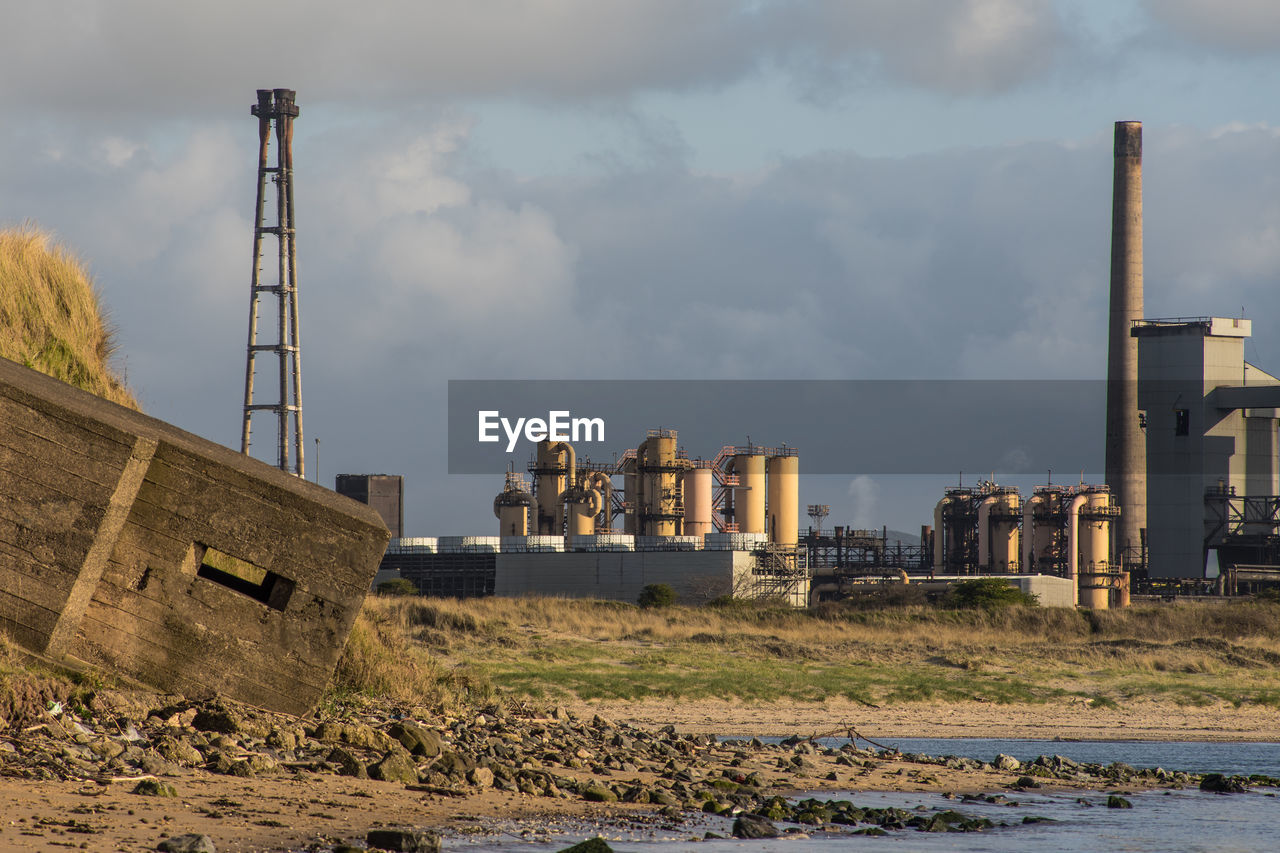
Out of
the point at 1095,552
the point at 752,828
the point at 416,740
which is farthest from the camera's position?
the point at 1095,552

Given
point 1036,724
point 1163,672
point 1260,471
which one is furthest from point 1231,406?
point 1036,724

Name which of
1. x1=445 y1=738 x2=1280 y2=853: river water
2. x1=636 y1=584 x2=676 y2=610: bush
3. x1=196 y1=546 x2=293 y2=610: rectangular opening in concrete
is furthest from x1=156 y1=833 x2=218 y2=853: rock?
x1=636 y1=584 x2=676 y2=610: bush

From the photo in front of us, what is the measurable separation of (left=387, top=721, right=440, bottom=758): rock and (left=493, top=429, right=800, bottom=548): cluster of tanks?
6255 cm

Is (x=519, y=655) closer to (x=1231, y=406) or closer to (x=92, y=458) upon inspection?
(x=92, y=458)

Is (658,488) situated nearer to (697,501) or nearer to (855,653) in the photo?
(697,501)

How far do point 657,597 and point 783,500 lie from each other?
60.8 ft

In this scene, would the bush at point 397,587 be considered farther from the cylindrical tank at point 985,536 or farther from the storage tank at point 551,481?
the cylindrical tank at point 985,536

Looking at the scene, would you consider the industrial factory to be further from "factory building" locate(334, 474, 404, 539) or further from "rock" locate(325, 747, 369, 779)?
"rock" locate(325, 747, 369, 779)

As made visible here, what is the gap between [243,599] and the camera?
43.4ft

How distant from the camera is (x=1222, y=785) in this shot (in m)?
20.0

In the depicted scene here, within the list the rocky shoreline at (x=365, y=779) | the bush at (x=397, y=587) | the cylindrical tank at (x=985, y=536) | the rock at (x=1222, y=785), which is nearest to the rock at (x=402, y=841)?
the rocky shoreline at (x=365, y=779)

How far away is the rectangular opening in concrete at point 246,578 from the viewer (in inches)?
525

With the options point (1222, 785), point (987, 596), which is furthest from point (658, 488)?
point (1222, 785)

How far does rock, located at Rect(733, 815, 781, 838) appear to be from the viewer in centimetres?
1322
